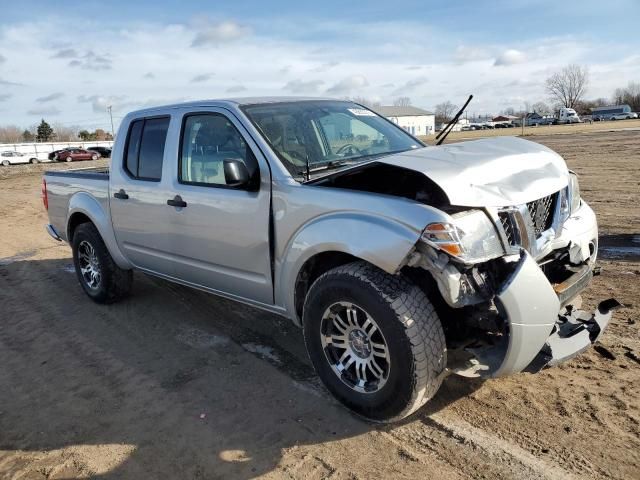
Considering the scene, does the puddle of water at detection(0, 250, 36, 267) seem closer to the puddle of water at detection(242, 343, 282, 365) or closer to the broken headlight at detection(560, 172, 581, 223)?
the puddle of water at detection(242, 343, 282, 365)

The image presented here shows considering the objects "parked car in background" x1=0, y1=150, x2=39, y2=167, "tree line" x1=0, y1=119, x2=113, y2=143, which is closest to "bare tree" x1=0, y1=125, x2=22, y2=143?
"tree line" x1=0, y1=119, x2=113, y2=143

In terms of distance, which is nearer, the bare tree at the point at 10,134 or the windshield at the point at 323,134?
the windshield at the point at 323,134

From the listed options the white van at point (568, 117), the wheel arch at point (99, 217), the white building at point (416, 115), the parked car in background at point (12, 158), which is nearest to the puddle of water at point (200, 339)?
the wheel arch at point (99, 217)

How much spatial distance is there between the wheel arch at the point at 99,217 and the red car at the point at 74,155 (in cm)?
5084

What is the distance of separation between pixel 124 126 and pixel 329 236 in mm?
3022

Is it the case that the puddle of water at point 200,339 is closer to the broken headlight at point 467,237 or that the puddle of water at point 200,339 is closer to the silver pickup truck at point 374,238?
the silver pickup truck at point 374,238

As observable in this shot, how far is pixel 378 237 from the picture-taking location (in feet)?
10.2

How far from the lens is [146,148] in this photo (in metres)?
5.03

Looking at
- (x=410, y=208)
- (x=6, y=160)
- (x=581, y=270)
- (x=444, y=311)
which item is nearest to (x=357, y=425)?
(x=444, y=311)

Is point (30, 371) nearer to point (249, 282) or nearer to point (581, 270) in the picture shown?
point (249, 282)

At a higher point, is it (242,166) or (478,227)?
(242,166)

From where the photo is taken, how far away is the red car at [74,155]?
170 ft

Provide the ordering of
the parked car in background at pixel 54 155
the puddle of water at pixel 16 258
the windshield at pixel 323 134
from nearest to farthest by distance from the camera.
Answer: the windshield at pixel 323 134 < the puddle of water at pixel 16 258 < the parked car in background at pixel 54 155

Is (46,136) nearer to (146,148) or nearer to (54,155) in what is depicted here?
(54,155)
